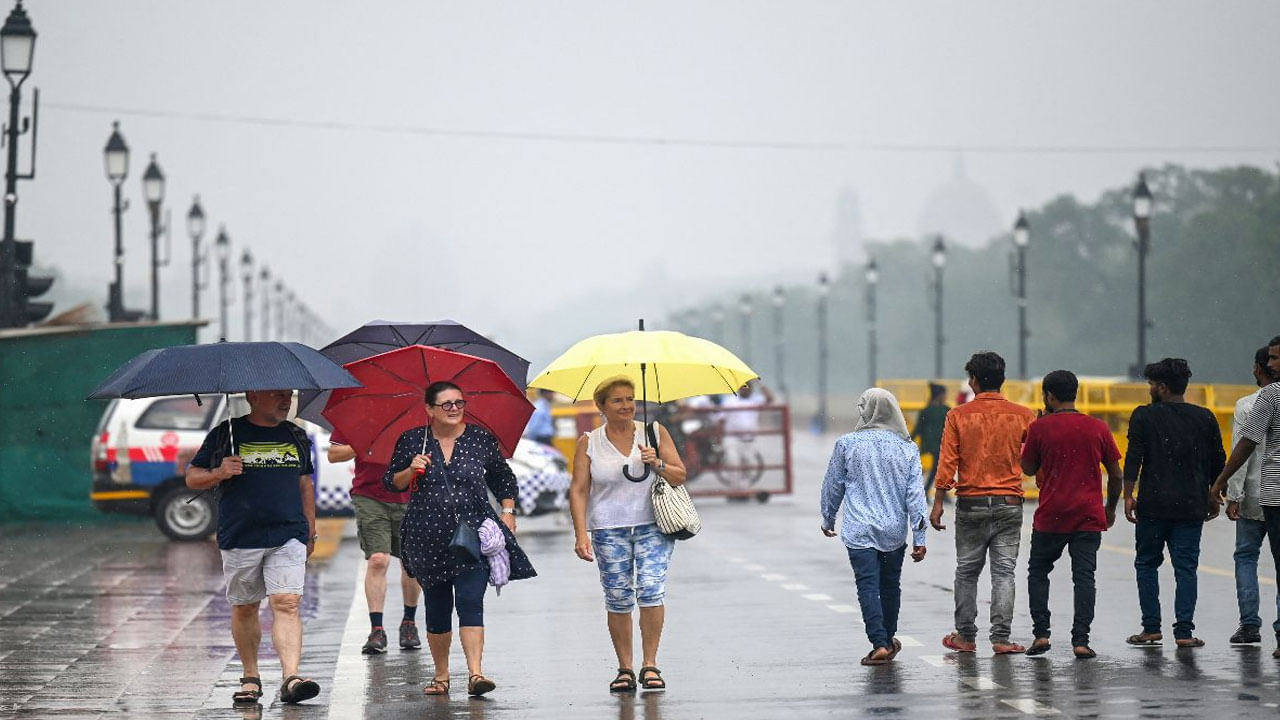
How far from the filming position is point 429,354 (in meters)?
12.0

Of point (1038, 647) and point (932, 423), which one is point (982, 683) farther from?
point (932, 423)

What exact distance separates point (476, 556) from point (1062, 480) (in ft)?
11.7

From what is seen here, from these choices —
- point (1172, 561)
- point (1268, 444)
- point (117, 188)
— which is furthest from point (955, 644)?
point (117, 188)

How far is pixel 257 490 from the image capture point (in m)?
11.0

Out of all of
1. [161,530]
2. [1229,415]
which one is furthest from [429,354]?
[1229,415]

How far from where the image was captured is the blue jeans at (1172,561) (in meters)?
12.9

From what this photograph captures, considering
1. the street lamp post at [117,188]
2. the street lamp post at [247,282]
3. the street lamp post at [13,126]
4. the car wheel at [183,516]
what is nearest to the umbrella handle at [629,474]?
the car wheel at [183,516]

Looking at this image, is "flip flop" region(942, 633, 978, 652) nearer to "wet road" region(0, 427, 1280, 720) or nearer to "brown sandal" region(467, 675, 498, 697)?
"wet road" region(0, 427, 1280, 720)

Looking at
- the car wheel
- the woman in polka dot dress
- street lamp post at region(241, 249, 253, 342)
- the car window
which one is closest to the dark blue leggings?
the woman in polka dot dress

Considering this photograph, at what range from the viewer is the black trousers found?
12.5 m

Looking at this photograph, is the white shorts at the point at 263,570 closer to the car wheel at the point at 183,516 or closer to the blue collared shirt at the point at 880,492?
the blue collared shirt at the point at 880,492

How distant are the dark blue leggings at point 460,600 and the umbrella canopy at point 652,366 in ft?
3.49

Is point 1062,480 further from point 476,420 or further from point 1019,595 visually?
point 1019,595

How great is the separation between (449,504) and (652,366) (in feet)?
6.22
